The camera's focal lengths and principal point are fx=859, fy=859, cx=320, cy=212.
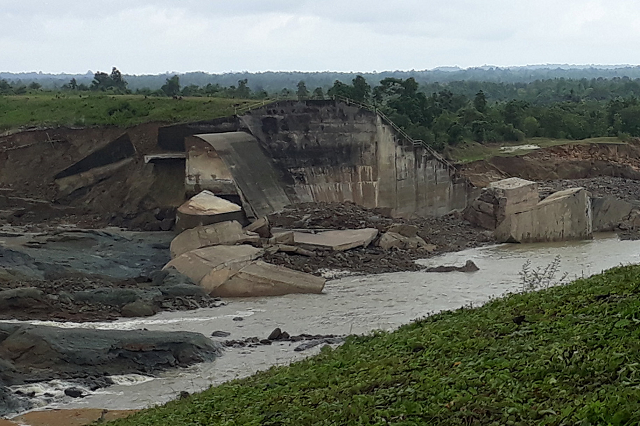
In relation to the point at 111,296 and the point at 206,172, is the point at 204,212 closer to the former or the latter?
the point at 206,172

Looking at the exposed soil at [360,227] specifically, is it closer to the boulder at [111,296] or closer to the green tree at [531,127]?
the boulder at [111,296]

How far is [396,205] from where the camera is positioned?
41.9 metres

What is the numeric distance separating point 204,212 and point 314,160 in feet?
29.3

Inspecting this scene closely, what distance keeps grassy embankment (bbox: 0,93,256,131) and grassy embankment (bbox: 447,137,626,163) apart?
45.8ft

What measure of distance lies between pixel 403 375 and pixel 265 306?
14.6m

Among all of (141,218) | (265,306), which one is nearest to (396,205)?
(141,218)

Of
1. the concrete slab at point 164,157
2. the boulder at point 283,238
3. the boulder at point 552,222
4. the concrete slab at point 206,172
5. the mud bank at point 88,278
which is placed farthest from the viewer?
the concrete slab at point 164,157

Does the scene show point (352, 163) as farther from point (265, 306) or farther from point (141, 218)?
point (265, 306)

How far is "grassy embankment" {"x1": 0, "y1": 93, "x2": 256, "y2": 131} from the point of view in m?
41.9

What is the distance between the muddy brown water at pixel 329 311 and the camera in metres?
17.3

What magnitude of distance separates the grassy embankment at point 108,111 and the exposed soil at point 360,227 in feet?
25.3

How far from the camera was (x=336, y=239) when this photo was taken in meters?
32.4

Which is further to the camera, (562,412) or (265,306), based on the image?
(265,306)

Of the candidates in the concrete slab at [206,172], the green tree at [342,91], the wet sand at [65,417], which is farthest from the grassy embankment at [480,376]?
the green tree at [342,91]
